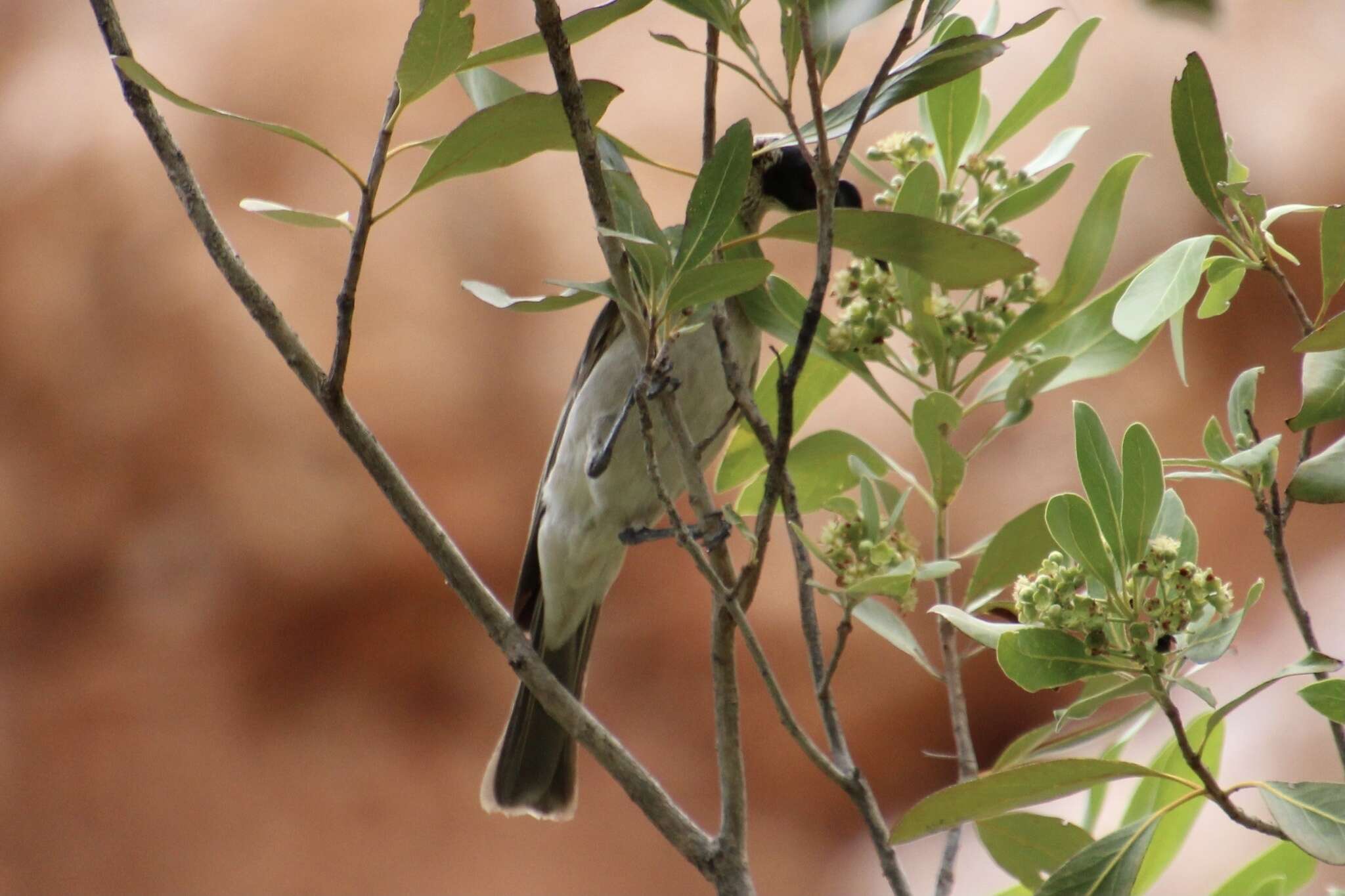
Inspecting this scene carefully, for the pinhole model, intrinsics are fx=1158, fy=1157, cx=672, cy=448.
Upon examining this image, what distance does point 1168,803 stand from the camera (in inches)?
42.8

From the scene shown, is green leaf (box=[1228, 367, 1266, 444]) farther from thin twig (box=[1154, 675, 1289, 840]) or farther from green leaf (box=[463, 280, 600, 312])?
green leaf (box=[463, 280, 600, 312])

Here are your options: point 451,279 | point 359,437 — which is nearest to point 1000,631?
point 359,437

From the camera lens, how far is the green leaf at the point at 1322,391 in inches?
33.3

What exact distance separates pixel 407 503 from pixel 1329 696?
2.55 ft

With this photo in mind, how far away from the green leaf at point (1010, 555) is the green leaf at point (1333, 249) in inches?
14.6

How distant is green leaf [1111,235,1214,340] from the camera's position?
0.80 m

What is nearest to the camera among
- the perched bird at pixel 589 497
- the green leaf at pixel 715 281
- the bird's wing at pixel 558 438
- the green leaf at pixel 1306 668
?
the green leaf at pixel 1306 668

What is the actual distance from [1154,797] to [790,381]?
608 millimetres

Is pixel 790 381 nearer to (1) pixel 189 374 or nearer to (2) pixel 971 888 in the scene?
(2) pixel 971 888

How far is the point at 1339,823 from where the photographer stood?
2.54 feet

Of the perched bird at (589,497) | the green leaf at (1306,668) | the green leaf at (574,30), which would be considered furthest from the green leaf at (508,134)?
the perched bird at (589,497)

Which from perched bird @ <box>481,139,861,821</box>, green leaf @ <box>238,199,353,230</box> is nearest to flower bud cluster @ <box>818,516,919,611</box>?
green leaf @ <box>238,199,353,230</box>

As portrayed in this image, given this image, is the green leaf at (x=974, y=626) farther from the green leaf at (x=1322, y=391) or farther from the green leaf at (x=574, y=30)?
the green leaf at (x=574, y=30)

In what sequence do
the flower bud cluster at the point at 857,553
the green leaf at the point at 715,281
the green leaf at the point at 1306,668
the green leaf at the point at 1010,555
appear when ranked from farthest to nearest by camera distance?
the green leaf at the point at 1010,555, the flower bud cluster at the point at 857,553, the green leaf at the point at 715,281, the green leaf at the point at 1306,668
